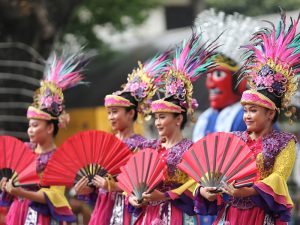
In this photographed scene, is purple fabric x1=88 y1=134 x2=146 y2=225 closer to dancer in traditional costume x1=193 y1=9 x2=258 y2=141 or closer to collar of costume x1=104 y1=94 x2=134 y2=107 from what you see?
collar of costume x1=104 y1=94 x2=134 y2=107

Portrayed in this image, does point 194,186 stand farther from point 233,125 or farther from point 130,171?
point 233,125

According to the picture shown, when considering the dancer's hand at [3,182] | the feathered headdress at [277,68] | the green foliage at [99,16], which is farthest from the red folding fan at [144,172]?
the green foliage at [99,16]

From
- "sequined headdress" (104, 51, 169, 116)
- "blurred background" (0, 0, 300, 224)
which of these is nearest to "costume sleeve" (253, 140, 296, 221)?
"sequined headdress" (104, 51, 169, 116)

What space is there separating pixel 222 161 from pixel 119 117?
1.81m

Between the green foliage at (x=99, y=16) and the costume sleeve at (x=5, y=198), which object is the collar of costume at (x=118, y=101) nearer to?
the costume sleeve at (x=5, y=198)

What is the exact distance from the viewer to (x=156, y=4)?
57.8 feet

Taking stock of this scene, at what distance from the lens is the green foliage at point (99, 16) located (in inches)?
650

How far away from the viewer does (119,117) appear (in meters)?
8.31

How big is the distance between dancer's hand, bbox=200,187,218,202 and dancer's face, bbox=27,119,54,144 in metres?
2.24

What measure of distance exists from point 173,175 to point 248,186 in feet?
3.34

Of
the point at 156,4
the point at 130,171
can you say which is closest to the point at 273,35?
the point at 130,171

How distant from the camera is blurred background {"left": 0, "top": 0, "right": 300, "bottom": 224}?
1355 centimetres

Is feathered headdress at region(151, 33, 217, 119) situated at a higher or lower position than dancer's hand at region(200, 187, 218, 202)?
higher

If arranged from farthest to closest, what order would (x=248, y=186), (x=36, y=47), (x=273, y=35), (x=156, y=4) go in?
(x=156, y=4), (x=36, y=47), (x=273, y=35), (x=248, y=186)
